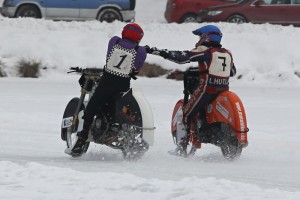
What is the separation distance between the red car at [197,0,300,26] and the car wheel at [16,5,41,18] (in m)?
5.24

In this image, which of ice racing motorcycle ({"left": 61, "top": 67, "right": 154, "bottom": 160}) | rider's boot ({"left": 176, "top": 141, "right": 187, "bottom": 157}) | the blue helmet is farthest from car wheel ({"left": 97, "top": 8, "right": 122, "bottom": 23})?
ice racing motorcycle ({"left": 61, "top": 67, "right": 154, "bottom": 160})

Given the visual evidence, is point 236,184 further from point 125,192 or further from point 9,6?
point 9,6

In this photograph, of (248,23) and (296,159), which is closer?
(296,159)

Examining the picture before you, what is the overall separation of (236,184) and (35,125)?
22.1ft

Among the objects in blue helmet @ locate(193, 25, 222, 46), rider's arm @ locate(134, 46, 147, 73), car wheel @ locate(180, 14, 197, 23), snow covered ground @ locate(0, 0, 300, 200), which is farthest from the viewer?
car wheel @ locate(180, 14, 197, 23)

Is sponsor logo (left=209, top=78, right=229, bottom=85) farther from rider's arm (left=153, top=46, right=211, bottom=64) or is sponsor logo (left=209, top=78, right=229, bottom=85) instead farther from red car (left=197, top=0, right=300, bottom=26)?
red car (left=197, top=0, right=300, bottom=26)

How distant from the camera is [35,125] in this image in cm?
1377

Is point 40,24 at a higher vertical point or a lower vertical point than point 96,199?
higher

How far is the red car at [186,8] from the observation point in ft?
91.1

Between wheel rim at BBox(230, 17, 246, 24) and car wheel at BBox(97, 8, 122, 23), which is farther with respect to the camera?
car wheel at BBox(97, 8, 122, 23)

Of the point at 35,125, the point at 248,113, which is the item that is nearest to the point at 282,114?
the point at 248,113

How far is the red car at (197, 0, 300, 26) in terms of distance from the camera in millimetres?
26688

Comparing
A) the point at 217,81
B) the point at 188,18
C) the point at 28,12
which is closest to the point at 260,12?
the point at 188,18

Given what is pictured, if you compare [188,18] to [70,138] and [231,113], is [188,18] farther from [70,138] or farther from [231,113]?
[231,113]
